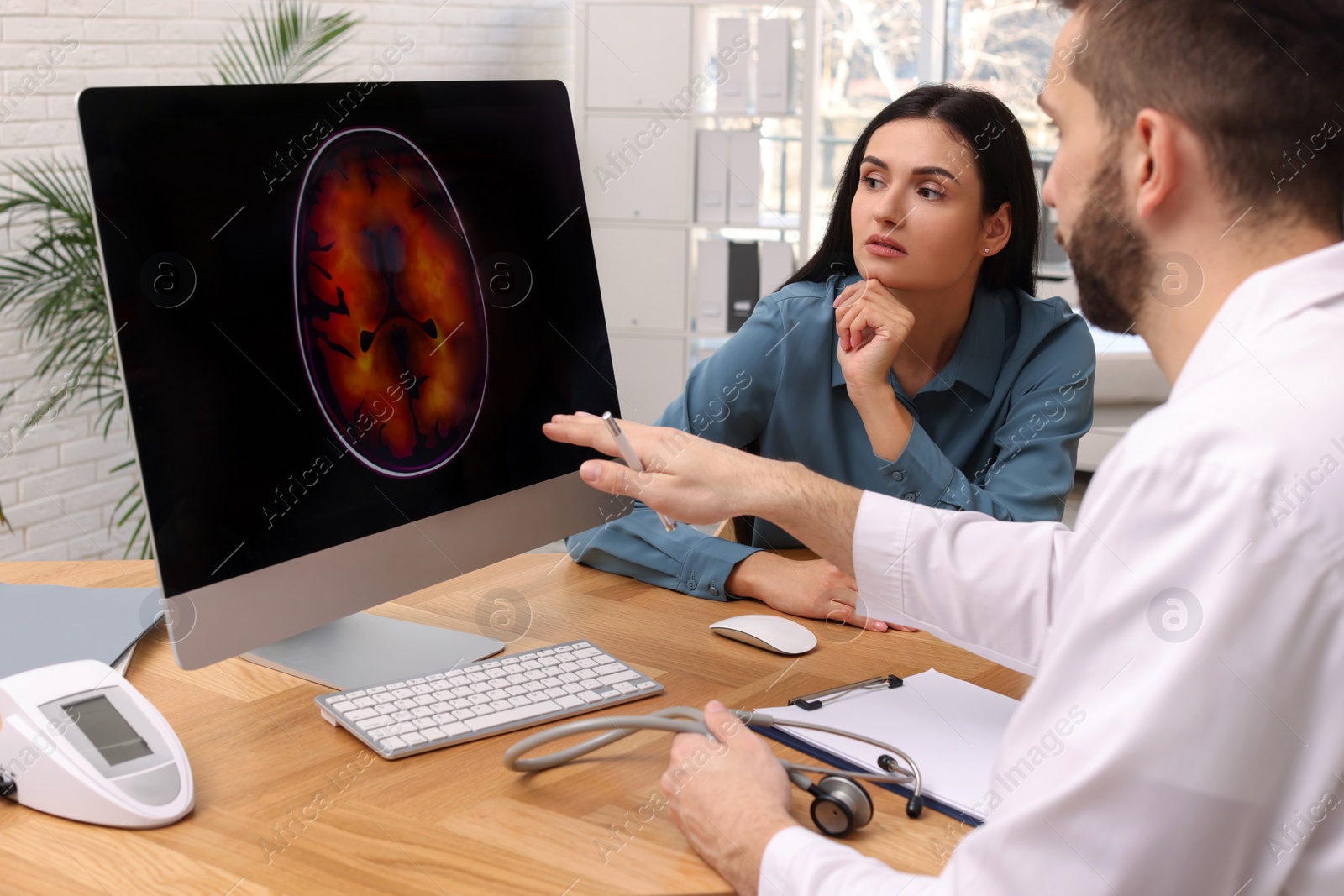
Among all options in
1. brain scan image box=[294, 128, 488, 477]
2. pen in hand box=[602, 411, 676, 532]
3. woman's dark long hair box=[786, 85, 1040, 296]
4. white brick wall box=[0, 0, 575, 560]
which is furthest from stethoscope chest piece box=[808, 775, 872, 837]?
white brick wall box=[0, 0, 575, 560]

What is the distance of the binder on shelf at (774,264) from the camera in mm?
4211

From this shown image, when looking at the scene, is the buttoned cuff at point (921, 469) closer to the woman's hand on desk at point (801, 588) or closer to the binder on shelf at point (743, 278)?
the woman's hand on desk at point (801, 588)

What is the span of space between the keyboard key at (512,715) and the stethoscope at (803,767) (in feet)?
0.13

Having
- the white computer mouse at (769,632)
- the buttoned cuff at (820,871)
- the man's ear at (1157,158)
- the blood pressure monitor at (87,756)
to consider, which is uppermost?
the man's ear at (1157,158)

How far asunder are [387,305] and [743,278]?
3308 mm

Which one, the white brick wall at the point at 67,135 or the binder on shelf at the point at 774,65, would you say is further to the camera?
the binder on shelf at the point at 774,65

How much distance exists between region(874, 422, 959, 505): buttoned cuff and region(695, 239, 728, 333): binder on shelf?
2.81m

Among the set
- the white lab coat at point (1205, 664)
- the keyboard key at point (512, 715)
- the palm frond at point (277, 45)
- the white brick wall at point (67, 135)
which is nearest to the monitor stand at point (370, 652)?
the keyboard key at point (512, 715)

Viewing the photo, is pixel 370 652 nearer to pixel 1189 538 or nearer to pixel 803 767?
pixel 803 767

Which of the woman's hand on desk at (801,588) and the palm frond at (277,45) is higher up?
the palm frond at (277,45)

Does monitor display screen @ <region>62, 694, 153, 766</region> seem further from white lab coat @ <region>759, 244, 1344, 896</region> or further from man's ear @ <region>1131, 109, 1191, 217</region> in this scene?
man's ear @ <region>1131, 109, 1191, 217</region>

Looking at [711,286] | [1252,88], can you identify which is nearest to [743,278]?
[711,286]

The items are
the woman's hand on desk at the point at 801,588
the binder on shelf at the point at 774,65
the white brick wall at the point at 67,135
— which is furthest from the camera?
the binder on shelf at the point at 774,65

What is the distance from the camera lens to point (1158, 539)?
63 cm
